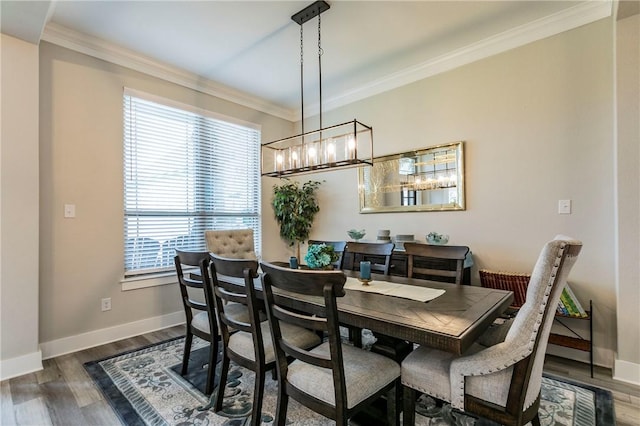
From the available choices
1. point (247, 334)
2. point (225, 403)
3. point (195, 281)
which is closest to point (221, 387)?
point (225, 403)

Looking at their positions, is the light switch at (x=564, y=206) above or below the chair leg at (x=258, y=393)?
above

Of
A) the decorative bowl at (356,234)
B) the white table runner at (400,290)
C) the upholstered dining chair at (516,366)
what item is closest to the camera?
the upholstered dining chair at (516,366)

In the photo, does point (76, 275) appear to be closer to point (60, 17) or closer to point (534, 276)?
point (60, 17)

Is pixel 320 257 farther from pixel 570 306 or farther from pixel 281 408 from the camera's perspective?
pixel 570 306

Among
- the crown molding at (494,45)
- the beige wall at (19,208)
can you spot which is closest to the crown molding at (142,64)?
the beige wall at (19,208)

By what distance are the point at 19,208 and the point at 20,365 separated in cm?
117

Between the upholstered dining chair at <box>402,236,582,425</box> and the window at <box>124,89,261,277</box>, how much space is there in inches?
119

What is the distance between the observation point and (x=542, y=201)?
2.71 metres

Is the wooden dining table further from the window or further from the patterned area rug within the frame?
the window

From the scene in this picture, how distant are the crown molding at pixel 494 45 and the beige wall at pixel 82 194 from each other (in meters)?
2.63

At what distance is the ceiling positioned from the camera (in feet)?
8.04

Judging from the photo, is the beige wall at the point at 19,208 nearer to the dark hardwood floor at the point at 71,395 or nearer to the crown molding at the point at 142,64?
the dark hardwood floor at the point at 71,395

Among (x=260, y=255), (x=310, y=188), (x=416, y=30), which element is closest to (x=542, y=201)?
(x=416, y=30)

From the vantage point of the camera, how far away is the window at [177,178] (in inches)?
127
